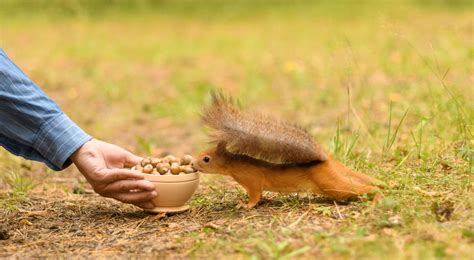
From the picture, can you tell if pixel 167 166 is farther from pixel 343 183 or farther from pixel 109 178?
pixel 343 183

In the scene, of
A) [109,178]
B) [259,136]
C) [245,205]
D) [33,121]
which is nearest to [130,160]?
[109,178]

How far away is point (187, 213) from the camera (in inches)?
128

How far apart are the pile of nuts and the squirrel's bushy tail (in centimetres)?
26

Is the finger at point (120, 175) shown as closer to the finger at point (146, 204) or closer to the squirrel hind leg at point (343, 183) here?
the finger at point (146, 204)

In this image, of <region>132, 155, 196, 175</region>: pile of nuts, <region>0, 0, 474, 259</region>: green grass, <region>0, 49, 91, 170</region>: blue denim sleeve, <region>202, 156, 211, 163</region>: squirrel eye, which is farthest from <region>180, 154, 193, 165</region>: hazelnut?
<region>0, 49, 91, 170</region>: blue denim sleeve

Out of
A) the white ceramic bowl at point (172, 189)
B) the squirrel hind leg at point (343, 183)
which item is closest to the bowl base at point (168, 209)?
the white ceramic bowl at point (172, 189)

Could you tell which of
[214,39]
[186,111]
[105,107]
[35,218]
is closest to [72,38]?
[214,39]

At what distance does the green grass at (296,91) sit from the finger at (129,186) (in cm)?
24

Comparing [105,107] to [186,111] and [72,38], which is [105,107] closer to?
[186,111]

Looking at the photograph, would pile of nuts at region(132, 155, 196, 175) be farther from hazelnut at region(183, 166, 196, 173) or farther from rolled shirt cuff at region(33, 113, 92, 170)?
rolled shirt cuff at region(33, 113, 92, 170)

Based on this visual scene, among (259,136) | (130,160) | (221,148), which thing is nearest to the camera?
(259,136)

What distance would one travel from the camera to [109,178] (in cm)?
316

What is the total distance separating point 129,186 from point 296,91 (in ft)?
13.4

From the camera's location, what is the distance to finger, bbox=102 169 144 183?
3.13 m
